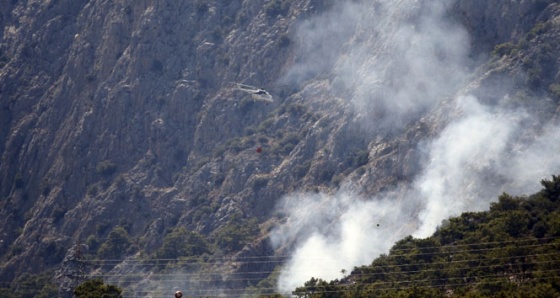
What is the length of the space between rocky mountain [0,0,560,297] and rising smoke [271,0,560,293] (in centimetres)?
24

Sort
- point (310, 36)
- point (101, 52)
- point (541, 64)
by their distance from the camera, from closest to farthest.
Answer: point (541, 64)
point (310, 36)
point (101, 52)

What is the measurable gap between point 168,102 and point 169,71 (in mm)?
6494

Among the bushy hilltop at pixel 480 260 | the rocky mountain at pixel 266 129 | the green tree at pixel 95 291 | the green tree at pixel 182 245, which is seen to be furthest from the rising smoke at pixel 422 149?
the green tree at pixel 95 291

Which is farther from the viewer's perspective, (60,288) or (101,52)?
(101,52)

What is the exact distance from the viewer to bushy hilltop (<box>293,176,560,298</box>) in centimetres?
11175

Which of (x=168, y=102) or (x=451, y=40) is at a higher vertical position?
(x=168, y=102)

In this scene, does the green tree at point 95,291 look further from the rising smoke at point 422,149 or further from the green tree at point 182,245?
the green tree at point 182,245

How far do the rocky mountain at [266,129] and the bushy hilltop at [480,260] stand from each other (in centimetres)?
1247

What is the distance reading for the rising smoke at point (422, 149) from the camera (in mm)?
146250

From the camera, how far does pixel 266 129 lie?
179 meters

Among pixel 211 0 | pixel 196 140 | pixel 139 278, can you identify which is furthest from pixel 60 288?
pixel 211 0

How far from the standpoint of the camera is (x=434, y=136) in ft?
508

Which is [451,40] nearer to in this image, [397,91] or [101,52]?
[397,91]

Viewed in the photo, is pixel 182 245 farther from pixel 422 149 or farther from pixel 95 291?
pixel 95 291
